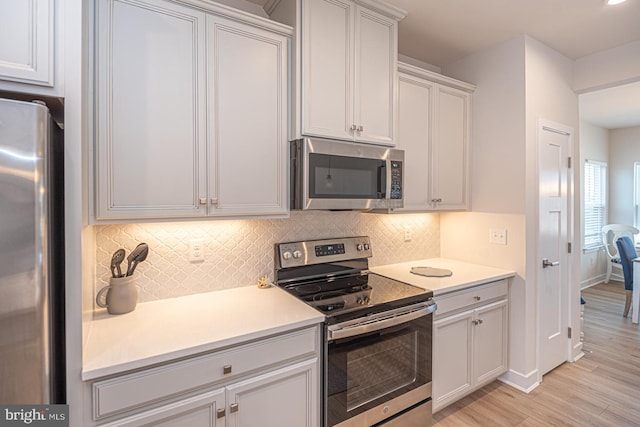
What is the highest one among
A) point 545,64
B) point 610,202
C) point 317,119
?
point 545,64

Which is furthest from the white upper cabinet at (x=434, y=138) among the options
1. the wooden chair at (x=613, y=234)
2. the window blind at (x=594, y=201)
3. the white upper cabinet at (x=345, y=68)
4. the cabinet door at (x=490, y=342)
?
the wooden chair at (x=613, y=234)

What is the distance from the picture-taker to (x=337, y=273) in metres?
2.24

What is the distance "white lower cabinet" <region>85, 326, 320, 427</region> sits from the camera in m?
1.14

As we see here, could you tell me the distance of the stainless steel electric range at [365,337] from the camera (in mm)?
1572

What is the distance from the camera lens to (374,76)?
2.02 metres

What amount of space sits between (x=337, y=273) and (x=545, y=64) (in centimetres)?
236

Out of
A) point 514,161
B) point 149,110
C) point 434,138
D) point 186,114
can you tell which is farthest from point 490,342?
point 149,110

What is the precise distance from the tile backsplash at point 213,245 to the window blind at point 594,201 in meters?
4.77

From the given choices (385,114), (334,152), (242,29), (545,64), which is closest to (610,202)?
(545,64)

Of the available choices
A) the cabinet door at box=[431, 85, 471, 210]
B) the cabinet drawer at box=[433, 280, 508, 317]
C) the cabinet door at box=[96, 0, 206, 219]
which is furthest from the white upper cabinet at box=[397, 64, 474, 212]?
the cabinet door at box=[96, 0, 206, 219]

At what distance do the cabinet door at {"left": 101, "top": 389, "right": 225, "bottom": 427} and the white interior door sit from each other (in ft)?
8.16

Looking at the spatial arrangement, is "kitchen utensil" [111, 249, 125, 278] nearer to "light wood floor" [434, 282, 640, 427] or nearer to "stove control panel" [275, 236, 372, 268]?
"stove control panel" [275, 236, 372, 268]

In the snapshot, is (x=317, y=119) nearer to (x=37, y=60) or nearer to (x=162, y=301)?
(x=37, y=60)

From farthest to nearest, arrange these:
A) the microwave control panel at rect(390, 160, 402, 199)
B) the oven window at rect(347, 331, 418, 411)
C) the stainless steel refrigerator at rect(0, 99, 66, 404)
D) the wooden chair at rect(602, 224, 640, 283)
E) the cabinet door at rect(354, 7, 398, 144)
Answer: the wooden chair at rect(602, 224, 640, 283) < the microwave control panel at rect(390, 160, 402, 199) < the cabinet door at rect(354, 7, 398, 144) < the oven window at rect(347, 331, 418, 411) < the stainless steel refrigerator at rect(0, 99, 66, 404)
